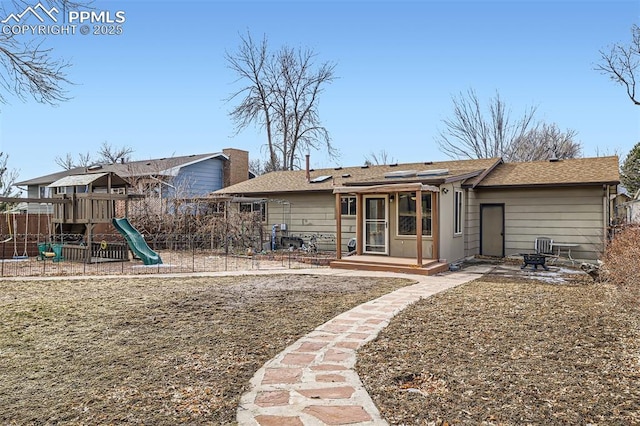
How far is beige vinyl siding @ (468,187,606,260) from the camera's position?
1276cm

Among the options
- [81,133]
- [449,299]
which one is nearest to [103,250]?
[449,299]

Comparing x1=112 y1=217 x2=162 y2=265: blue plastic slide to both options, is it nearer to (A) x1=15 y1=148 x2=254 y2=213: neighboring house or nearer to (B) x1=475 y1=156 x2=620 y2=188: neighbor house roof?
(A) x1=15 y1=148 x2=254 y2=213: neighboring house

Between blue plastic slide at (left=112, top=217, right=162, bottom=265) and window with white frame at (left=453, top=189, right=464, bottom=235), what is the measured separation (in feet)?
28.0

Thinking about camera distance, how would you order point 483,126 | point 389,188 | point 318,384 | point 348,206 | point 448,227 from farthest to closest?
point 483,126 < point 348,206 < point 448,227 < point 389,188 < point 318,384

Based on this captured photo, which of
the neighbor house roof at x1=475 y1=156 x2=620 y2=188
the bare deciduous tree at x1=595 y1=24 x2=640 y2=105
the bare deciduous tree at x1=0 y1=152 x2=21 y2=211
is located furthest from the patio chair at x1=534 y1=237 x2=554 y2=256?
the bare deciduous tree at x1=0 y1=152 x2=21 y2=211

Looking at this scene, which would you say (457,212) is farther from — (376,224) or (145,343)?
(145,343)

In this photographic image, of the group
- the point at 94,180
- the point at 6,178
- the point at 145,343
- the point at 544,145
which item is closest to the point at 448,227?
the point at 145,343

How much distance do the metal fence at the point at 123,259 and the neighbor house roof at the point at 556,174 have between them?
5.87 metres

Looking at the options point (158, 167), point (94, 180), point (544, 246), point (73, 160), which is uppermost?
point (73, 160)

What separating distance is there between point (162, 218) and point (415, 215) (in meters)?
10.6

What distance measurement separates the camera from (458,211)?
1335cm

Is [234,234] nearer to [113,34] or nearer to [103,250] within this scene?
[103,250]

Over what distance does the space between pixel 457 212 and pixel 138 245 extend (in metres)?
9.40

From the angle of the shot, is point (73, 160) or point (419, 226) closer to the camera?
point (419, 226)
